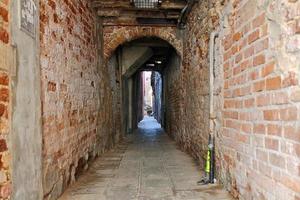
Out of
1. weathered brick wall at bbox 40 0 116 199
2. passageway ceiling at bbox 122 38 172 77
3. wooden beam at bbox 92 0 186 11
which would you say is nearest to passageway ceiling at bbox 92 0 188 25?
wooden beam at bbox 92 0 186 11

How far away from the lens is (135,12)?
231 inches

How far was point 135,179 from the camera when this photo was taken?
3832mm

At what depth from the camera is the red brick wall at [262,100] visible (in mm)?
1800

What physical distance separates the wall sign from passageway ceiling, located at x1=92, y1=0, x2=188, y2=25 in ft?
9.67

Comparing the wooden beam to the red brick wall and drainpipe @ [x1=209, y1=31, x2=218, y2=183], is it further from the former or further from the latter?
the red brick wall

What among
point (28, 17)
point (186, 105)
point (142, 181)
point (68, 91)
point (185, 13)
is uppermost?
point (185, 13)

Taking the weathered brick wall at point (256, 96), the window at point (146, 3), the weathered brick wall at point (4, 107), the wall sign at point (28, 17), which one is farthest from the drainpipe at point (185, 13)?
the weathered brick wall at point (4, 107)

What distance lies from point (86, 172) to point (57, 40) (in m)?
1.90

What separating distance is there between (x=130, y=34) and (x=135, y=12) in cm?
62

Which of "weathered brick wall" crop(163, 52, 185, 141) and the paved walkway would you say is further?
"weathered brick wall" crop(163, 52, 185, 141)

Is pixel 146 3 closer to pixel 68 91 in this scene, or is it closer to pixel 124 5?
pixel 124 5

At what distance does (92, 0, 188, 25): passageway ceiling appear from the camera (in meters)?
5.35

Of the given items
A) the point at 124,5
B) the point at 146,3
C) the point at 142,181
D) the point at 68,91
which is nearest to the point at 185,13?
the point at 146,3

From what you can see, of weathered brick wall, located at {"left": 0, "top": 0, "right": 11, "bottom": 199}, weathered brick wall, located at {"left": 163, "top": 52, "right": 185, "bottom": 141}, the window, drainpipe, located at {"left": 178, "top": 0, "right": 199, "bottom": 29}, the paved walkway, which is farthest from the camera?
weathered brick wall, located at {"left": 163, "top": 52, "right": 185, "bottom": 141}
